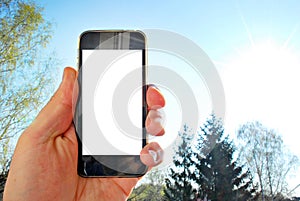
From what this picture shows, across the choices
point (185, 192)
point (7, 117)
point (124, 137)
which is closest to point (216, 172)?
point (185, 192)

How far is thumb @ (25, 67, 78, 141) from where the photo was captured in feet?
2.44

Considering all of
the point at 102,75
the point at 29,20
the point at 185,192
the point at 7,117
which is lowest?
the point at 185,192

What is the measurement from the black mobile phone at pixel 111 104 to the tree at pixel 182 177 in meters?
8.63

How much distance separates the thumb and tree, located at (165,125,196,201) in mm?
8690

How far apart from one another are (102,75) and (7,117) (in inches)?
154

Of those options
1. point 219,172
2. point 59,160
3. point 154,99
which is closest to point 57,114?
point 59,160

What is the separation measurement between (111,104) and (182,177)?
29.4ft

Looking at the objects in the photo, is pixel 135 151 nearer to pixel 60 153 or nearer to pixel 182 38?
pixel 60 153

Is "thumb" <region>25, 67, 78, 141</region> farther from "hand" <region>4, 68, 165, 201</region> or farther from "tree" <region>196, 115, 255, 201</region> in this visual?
"tree" <region>196, 115, 255, 201</region>

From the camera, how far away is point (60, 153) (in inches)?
29.3

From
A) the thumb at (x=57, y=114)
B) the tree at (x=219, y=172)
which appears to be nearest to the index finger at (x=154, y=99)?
the thumb at (x=57, y=114)

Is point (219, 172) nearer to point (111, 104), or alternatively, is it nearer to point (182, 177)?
point (182, 177)

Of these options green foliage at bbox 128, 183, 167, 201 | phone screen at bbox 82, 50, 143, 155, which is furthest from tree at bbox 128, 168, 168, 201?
phone screen at bbox 82, 50, 143, 155

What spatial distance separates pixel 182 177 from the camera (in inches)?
373
